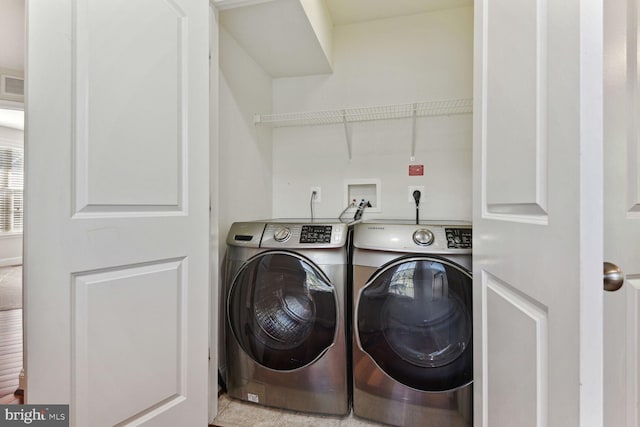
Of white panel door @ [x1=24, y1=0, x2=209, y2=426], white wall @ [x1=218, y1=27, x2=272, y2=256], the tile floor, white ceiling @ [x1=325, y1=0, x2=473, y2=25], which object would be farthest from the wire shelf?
the tile floor

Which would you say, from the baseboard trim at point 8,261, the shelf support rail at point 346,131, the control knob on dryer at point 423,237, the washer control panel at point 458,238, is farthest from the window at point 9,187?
the washer control panel at point 458,238

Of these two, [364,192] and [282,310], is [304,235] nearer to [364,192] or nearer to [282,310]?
[282,310]

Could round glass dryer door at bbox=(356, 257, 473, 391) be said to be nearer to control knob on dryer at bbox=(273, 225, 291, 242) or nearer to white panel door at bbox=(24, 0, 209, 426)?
control knob on dryer at bbox=(273, 225, 291, 242)

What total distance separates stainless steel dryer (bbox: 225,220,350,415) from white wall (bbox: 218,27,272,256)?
30 cm

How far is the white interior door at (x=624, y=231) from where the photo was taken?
753 millimetres

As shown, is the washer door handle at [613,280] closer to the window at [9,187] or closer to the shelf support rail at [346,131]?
the shelf support rail at [346,131]

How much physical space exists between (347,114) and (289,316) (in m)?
1.33

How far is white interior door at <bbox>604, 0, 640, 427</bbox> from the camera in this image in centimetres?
75

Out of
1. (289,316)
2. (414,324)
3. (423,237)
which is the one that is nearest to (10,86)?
(289,316)

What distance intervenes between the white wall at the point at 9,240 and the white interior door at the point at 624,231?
6.93 m

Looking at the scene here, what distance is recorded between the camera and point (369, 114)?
1870 millimetres

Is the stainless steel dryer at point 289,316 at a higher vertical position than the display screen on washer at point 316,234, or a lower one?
lower

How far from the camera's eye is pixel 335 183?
202 centimetres

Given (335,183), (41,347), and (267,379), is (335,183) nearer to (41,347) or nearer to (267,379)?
(267,379)
